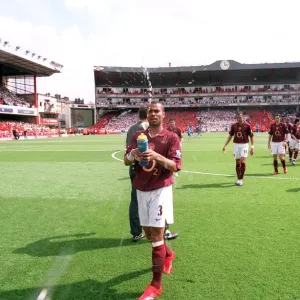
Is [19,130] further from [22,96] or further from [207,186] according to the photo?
[207,186]

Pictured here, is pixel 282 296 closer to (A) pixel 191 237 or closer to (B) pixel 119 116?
(A) pixel 191 237

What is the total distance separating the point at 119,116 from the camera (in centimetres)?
8138

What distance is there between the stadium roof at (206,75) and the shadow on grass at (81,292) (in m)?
74.5

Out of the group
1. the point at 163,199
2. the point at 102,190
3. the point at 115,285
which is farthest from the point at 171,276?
the point at 102,190

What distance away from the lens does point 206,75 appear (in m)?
78.6

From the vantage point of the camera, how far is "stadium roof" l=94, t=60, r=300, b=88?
7488cm

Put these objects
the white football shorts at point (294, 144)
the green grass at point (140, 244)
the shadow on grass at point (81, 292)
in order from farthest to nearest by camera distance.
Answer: the white football shorts at point (294, 144) < the green grass at point (140, 244) < the shadow on grass at point (81, 292)

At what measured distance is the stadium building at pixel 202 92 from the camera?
75188 millimetres

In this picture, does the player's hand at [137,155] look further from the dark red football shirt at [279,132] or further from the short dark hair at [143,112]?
the dark red football shirt at [279,132]

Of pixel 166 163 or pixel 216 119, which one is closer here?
pixel 166 163

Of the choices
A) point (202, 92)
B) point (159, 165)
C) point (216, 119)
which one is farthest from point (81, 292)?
point (202, 92)

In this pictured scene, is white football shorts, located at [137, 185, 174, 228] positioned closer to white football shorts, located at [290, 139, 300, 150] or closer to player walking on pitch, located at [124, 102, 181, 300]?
player walking on pitch, located at [124, 102, 181, 300]

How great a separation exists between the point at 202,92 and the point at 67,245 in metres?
79.8

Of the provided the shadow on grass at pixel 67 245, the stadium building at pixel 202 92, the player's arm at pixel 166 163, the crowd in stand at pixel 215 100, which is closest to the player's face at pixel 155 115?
the player's arm at pixel 166 163
